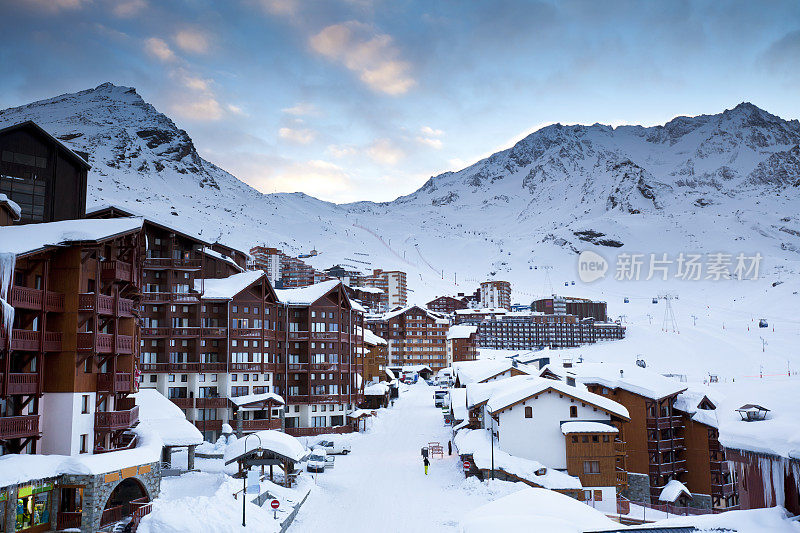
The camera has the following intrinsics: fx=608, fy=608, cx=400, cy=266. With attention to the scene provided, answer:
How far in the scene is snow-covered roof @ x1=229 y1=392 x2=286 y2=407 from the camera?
61.6m

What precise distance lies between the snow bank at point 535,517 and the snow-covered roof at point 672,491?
108 ft

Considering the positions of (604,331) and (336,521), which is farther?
(604,331)

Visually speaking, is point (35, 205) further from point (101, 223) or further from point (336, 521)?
point (336, 521)

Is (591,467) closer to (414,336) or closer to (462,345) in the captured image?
(414,336)

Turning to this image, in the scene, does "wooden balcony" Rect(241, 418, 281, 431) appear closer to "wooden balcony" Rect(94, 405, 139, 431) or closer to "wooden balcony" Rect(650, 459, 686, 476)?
"wooden balcony" Rect(94, 405, 139, 431)

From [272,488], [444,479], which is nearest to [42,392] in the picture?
[272,488]

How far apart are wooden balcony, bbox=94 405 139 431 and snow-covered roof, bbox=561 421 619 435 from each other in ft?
105

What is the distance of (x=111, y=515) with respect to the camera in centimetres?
3228

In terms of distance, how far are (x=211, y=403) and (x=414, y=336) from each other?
7845 centimetres

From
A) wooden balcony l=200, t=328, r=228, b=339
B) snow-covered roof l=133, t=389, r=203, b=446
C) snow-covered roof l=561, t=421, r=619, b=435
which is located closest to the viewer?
snow-covered roof l=133, t=389, r=203, b=446

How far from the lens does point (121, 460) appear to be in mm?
31359

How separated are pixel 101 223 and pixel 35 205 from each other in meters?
11.8

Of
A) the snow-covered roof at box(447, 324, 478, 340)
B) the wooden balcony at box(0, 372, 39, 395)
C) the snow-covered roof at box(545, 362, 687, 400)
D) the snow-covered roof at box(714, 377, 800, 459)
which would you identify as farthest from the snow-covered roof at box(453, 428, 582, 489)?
the snow-covered roof at box(447, 324, 478, 340)

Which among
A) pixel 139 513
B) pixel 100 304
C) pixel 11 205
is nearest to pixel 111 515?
pixel 139 513
